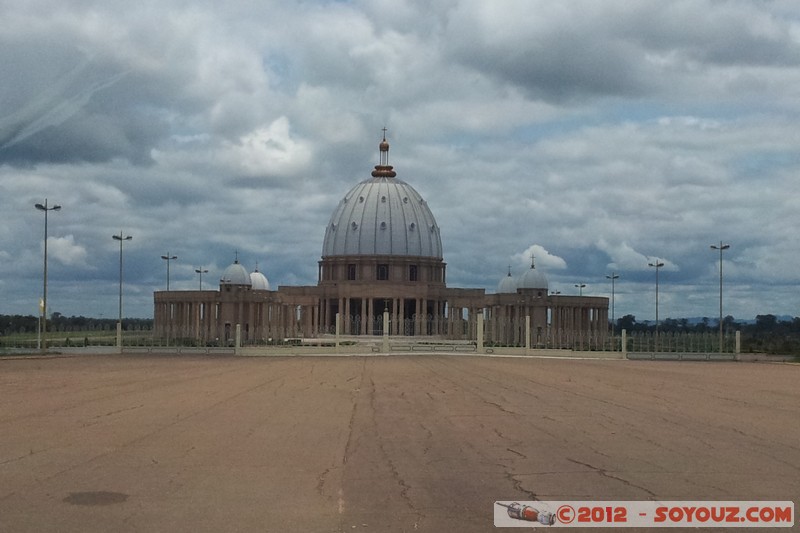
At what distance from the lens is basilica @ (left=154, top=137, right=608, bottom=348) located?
7531 centimetres

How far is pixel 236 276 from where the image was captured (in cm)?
8594

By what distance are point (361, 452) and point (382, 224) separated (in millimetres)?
77386

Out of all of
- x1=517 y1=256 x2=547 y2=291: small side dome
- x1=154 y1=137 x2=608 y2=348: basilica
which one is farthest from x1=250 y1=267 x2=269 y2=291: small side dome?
x1=517 y1=256 x2=547 y2=291: small side dome

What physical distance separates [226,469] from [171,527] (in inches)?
126

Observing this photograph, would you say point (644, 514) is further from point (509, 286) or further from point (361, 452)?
point (509, 286)

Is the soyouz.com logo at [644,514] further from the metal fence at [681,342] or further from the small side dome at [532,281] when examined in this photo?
the small side dome at [532,281]

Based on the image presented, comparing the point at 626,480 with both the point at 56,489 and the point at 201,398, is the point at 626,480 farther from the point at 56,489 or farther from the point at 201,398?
the point at 201,398

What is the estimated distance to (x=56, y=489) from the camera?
35.3 ft

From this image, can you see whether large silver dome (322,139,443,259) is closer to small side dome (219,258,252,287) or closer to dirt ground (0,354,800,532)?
small side dome (219,258,252,287)

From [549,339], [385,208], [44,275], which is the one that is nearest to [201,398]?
[44,275]

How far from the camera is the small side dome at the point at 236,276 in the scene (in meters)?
85.4

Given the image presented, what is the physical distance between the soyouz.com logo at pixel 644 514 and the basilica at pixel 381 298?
5812cm

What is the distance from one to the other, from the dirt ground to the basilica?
1782 inches

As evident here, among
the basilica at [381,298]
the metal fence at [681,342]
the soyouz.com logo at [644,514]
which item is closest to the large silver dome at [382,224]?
the basilica at [381,298]
